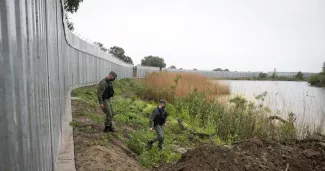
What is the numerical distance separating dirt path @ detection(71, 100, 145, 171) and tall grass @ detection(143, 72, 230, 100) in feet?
23.0

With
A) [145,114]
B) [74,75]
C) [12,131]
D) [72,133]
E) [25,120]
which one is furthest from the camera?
[74,75]

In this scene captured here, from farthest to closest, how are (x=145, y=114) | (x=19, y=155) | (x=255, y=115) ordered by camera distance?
(x=145, y=114) < (x=255, y=115) < (x=19, y=155)

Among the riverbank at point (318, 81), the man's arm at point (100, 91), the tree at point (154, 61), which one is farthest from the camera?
the tree at point (154, 61)

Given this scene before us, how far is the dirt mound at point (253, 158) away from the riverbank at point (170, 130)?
0.54 meters

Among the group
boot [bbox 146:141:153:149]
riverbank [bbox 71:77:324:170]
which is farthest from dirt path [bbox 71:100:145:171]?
boot [bbox 146:141:153:149]

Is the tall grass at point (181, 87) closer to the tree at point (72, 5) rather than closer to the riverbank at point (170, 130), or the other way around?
the riverbank at point (170, 130)

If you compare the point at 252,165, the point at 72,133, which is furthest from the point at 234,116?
the point at 72,133

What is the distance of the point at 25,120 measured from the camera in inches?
56.9

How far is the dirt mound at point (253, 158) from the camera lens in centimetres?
414

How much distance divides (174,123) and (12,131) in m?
8.13

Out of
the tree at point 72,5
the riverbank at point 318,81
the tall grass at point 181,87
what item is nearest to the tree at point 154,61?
the riverbank at point 318,81

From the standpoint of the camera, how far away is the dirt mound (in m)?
4.14

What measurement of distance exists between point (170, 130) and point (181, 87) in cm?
586

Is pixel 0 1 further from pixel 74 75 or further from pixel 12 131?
pixel 74 75
